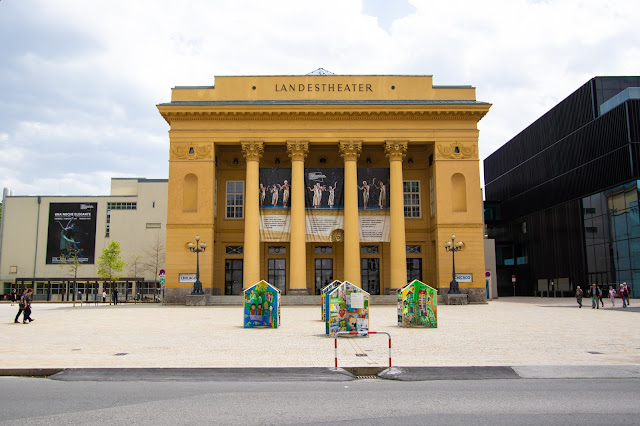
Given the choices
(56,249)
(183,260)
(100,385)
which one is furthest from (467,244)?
(56,249)

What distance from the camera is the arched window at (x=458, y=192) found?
43.6 meters

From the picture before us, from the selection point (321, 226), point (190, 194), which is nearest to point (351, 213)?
point (321, 226)

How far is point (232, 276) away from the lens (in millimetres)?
46250

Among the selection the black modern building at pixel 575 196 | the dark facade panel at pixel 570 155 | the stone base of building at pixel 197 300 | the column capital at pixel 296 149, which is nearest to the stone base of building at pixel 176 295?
the stone base of building at pixel 197 300

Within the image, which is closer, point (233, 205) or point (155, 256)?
Answer: point (233, 205)

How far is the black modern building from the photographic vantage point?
4784 cm

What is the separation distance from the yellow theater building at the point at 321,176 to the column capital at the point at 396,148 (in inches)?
3.7

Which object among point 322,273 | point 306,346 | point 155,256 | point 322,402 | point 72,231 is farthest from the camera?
point 72,231

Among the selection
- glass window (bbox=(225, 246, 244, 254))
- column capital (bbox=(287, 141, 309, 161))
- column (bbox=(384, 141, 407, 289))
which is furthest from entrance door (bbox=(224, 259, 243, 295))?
column (bbox=(384, 141, 407, 289))

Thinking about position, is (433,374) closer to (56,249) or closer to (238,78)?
(238,78)

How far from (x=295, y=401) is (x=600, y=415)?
13.4 feet

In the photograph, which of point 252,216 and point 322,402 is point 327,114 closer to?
point 252,216

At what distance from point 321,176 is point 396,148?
6.20 meters

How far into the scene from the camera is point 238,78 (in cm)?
4484
